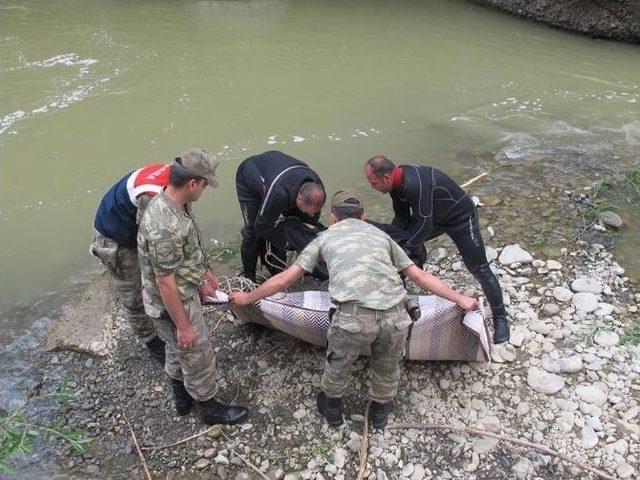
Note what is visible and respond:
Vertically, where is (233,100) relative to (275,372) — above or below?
above

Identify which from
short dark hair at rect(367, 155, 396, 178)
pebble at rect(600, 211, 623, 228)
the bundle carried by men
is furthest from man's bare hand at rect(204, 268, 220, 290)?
pebble at rect(600, 211, 623, 228)

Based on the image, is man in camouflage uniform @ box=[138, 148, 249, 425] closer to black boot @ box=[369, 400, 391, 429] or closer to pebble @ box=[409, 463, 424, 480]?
black boot @ box=[369, 400, 391, 429]

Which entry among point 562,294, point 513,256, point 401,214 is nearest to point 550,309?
point 562,294

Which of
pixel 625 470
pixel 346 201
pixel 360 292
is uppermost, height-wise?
pixel 346 201

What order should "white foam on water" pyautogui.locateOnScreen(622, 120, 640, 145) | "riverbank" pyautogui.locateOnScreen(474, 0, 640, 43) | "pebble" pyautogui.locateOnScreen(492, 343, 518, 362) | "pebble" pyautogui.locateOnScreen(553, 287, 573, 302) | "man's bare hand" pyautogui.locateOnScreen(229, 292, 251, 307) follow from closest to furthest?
"man's bare hand" pyautogui.locateOnScreen(229, 292, 251, 307) → "pebble" pyautogui.locateOnScreen(492, 343, 518, 362) → "pebble" pyautogui.locateOnScreen(553, 287, 573, 302) → "white foam on water" pyautogui.locateOnScreen(622, 120, 640, 145) → "riverbank" pyautogui.locateOnScreen(474, 0, 640, 43)

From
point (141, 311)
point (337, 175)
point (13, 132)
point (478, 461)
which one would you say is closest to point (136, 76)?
point (13, 132)

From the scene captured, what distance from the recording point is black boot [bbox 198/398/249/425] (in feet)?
11.8

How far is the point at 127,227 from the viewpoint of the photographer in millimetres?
3475

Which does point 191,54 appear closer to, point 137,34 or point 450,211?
point 137,34

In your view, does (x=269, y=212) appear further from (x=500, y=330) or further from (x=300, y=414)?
(x=500, y=330)

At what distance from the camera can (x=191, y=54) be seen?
10641 mm

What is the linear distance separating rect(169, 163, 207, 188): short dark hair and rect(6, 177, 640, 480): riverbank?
1.68 meters

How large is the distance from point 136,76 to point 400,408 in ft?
26.0

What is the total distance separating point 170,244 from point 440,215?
205cm
